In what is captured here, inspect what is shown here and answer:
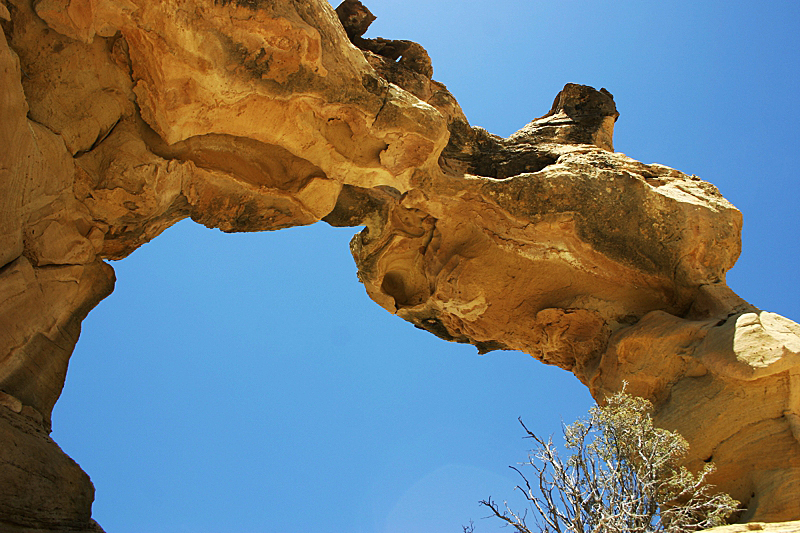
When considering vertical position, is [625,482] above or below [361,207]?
below

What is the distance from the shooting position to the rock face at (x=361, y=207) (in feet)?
20.3

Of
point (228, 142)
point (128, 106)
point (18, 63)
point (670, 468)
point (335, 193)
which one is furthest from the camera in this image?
point (335, 193)

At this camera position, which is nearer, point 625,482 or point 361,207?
point 625,482

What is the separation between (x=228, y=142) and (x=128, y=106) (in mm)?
1266

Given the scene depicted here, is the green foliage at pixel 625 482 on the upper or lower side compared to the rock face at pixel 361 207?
lower

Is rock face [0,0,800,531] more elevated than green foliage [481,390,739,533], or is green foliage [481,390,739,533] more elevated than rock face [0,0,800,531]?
rock face [0,0,800,531]

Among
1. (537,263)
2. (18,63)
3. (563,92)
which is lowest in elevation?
(18,63)

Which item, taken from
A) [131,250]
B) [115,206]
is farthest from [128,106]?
[131,250]

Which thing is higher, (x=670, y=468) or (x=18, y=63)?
(x=18, y=63)

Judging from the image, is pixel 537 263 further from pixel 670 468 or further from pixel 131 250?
pixel 131 250

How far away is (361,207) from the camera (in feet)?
32.0

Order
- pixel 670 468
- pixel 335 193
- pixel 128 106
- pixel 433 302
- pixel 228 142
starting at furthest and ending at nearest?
1. pixel 433 302
2. pixel 335 193
3. pixel 228 142
4. pixel 128 106
5. pixel 670 468

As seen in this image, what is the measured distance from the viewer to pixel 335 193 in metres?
8.79

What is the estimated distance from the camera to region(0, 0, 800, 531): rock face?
20.3 ft
